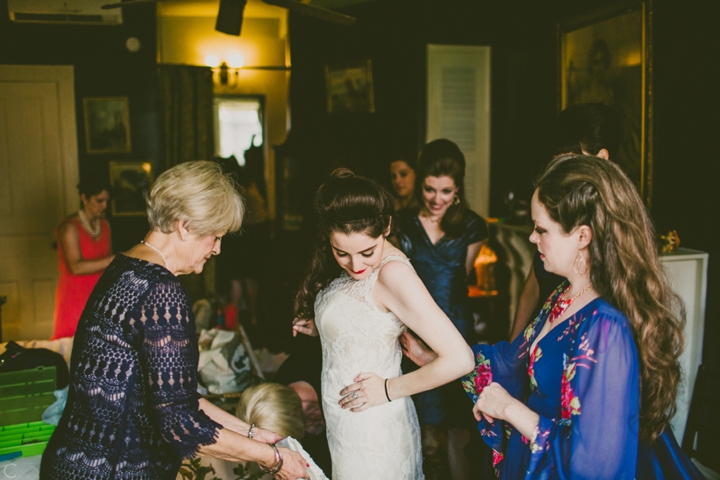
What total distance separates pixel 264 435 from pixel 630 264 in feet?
4.49

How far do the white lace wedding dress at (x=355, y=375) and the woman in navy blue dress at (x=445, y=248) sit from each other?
85cm

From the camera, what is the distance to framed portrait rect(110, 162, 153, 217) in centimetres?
630


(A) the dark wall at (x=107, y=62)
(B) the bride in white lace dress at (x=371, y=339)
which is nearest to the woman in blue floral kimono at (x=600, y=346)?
(B) the bride in white lace dress at (x=371, y=339)

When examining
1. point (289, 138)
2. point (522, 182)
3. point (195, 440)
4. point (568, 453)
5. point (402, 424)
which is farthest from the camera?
point (289, 138)

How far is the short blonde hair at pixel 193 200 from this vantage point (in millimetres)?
1633

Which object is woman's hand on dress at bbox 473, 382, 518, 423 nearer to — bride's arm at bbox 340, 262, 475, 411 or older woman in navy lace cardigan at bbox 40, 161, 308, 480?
bride's arm at bbox 340, 262, 475, 411

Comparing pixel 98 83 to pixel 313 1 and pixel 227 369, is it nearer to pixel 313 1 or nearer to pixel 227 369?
pixel 313 1

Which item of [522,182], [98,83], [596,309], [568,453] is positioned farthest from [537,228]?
[98,83]

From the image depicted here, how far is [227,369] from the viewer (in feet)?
10.5

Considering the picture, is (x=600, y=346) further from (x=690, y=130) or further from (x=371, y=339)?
(x=690, y=130)

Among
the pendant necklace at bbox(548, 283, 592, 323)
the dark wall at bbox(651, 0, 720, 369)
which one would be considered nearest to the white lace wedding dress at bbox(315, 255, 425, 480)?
the pendant necklace at bbox(548, 283, 592, 323)

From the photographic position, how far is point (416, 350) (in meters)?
2.04

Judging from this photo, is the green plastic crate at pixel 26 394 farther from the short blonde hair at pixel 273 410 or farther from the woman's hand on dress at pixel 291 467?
the woman's hand on dress at pixel 291 467

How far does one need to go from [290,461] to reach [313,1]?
470cm
